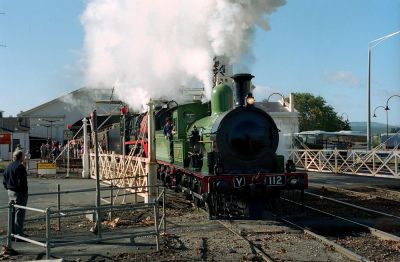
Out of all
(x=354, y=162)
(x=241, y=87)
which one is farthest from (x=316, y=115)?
(x=241, y=87)

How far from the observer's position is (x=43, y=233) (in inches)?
387

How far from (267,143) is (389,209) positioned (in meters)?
3.86

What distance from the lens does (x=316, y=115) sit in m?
86.7

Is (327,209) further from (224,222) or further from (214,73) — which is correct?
(214,73)

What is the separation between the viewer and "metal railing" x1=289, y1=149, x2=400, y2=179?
2356 cm

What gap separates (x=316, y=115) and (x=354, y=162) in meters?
62.1

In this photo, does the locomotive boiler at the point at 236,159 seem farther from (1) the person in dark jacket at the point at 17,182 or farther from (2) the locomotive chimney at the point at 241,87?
(1) the person in dark jacket at the point at 17,182

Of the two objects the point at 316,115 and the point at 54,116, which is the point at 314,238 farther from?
the point at 316,115

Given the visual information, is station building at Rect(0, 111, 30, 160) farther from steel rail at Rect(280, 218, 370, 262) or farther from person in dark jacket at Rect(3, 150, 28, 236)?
steel rail at Rect(280, 218, 370, 262)

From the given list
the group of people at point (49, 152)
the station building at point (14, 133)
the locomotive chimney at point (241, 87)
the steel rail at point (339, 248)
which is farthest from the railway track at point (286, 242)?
the station building at point (14, 133)

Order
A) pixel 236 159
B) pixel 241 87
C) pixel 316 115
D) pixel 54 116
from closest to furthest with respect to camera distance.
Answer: pixel 236 159
pixel 241 87
pixel 54 116
pixel 316 115

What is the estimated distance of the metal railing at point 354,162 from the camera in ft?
77.3

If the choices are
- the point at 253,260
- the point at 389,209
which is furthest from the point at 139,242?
the point at 389,209

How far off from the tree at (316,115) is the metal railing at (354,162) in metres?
55.0
